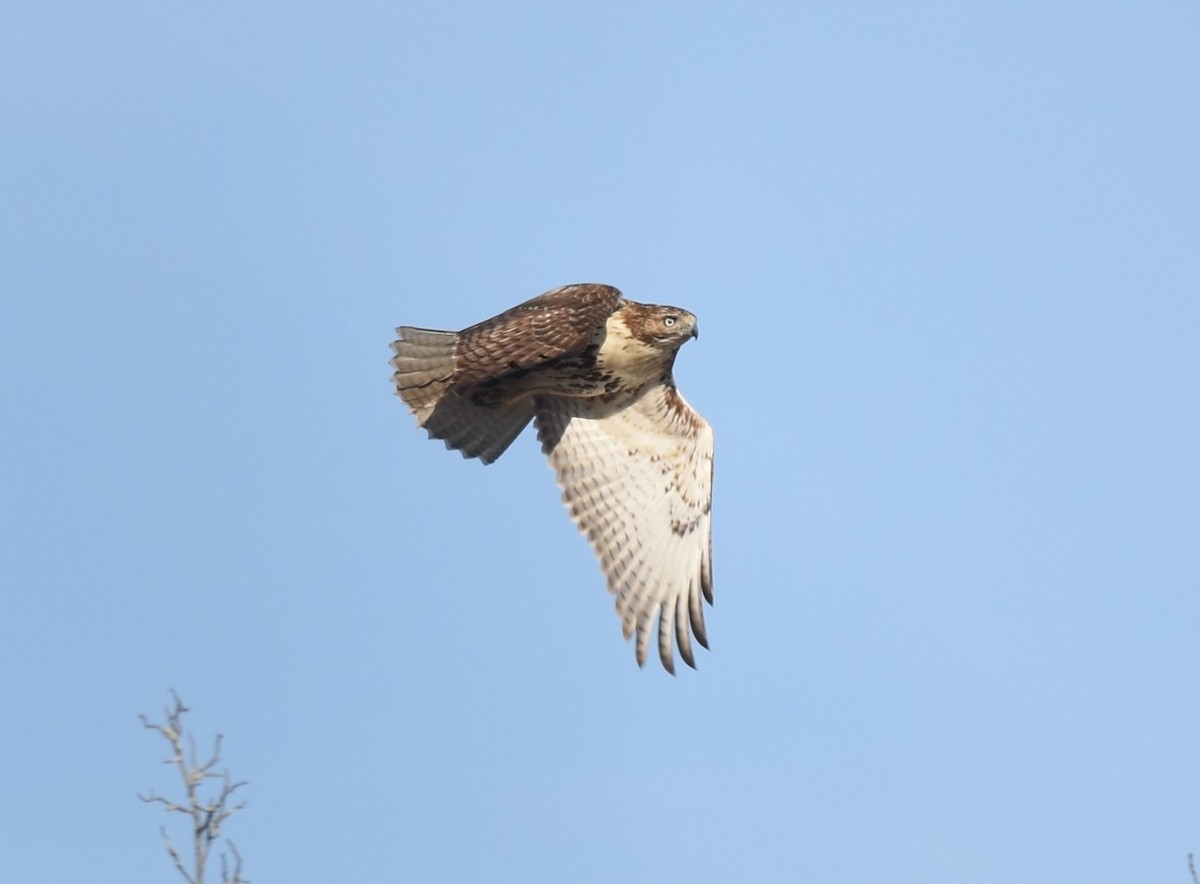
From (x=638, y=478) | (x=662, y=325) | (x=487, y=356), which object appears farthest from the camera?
(x=638, y=478)

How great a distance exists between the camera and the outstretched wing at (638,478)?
1064 cm

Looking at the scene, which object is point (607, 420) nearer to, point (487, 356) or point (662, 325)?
point (662, 325)

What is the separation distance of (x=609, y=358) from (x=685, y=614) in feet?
5.36

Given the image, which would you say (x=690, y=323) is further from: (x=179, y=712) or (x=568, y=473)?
(x=179, y=712)

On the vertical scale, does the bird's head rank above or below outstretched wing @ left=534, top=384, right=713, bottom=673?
above

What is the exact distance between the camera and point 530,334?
30.9 ft

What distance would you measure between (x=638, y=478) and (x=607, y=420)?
421 mm

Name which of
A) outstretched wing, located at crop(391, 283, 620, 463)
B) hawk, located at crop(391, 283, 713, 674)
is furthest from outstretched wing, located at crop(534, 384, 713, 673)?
outstretched wing, located at crop(391, 283, 620, 463)

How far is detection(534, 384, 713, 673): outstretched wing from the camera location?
10641mm

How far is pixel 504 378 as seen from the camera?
968 centimetres

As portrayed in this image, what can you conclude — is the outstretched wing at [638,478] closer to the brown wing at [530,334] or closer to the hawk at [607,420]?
the hawk at [607,420]

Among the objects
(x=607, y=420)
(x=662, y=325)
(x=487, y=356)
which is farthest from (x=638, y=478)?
(x=487, y=356)

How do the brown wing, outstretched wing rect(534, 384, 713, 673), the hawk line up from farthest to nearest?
outstretched wing rect(534, 384, 713, 673) < the hawk < the brown wing

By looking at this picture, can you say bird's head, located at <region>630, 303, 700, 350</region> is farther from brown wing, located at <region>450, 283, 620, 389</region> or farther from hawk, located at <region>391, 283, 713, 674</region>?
brown wing, located at <region>450, 283, 620, 389</region>
